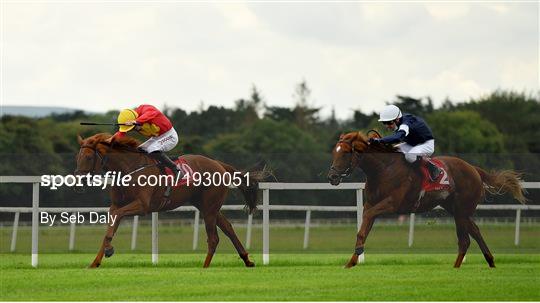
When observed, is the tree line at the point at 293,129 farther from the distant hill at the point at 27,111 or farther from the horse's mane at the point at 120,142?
the horse's mane at the point at 120,142

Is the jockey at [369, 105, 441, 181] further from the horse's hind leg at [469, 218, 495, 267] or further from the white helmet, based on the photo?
the horse's hind leg at [469, 218, 495, 267]

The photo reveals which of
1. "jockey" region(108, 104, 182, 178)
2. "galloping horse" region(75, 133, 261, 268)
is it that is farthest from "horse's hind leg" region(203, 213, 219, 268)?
"jockey" region(108, 104, 182, 178)

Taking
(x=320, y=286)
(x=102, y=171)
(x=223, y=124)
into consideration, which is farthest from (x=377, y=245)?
(x=223, y=124)

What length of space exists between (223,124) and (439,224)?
160 feet

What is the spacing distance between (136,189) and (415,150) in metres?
3.42

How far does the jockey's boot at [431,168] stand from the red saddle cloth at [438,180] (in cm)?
3

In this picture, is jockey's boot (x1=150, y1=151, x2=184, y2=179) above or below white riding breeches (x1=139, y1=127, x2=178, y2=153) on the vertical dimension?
below

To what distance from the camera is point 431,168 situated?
1491cm

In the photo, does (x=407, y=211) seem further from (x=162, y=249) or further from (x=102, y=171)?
(x=162, y=249)

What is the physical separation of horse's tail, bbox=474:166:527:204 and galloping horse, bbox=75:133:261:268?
3262 millimetres

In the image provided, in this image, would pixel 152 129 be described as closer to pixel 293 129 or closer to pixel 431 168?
pixel 431 168

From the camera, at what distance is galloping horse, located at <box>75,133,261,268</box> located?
571 inches

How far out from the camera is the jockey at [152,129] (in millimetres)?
14547

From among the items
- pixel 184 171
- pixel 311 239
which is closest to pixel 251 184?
pixel 184 171
